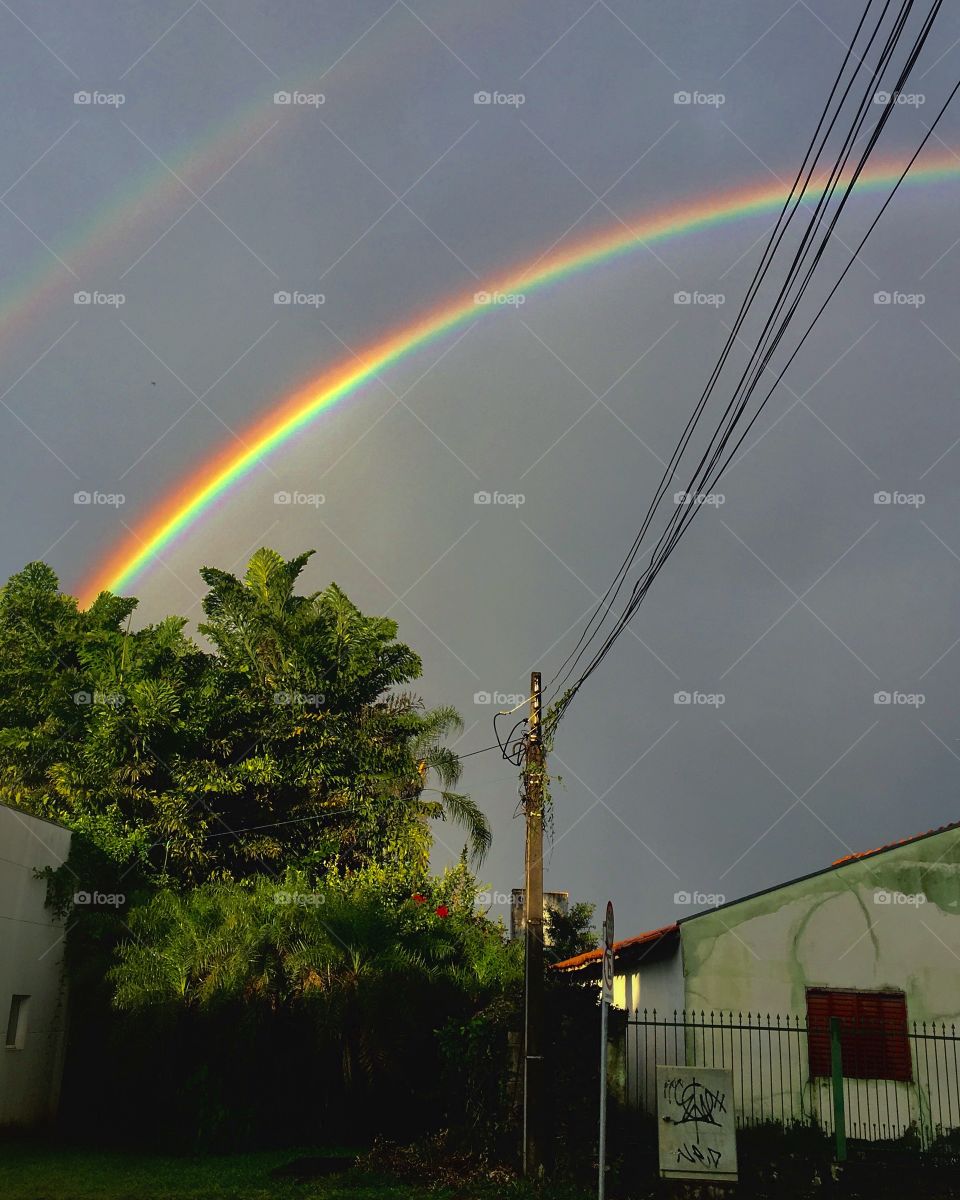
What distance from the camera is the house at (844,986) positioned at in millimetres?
16875

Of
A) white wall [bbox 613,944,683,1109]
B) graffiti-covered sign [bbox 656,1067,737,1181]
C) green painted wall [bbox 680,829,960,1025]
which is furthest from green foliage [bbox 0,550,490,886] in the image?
graffiti-covered sign [bbox 656,1067,737,1181]

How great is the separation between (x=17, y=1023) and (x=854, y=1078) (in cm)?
1370

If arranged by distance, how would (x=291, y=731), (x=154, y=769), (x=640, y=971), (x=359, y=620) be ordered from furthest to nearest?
(x=359, y=620) → (x=291, y=731) → (x=154, y=769) → (x=640, y=971)

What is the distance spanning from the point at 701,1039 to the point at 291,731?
48.3 feet

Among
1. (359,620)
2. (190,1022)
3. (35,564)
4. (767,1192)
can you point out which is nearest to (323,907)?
(190,1022)

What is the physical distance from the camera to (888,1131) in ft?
54.6

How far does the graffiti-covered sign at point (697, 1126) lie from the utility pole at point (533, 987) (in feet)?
7.08

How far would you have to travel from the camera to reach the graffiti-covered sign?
1296 centimetres

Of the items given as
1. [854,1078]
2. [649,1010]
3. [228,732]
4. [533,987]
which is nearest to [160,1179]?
[533,987]

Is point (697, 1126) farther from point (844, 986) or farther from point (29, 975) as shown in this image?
point (29, 975)

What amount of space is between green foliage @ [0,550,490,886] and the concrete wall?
30.9ft

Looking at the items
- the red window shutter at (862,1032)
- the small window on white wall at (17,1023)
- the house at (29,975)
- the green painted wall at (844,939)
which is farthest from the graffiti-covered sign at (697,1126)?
the small window on white wall at (17,1023)

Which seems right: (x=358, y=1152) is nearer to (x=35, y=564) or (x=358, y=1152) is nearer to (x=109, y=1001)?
(x=109, y=1001)

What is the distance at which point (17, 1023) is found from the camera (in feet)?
61.5
